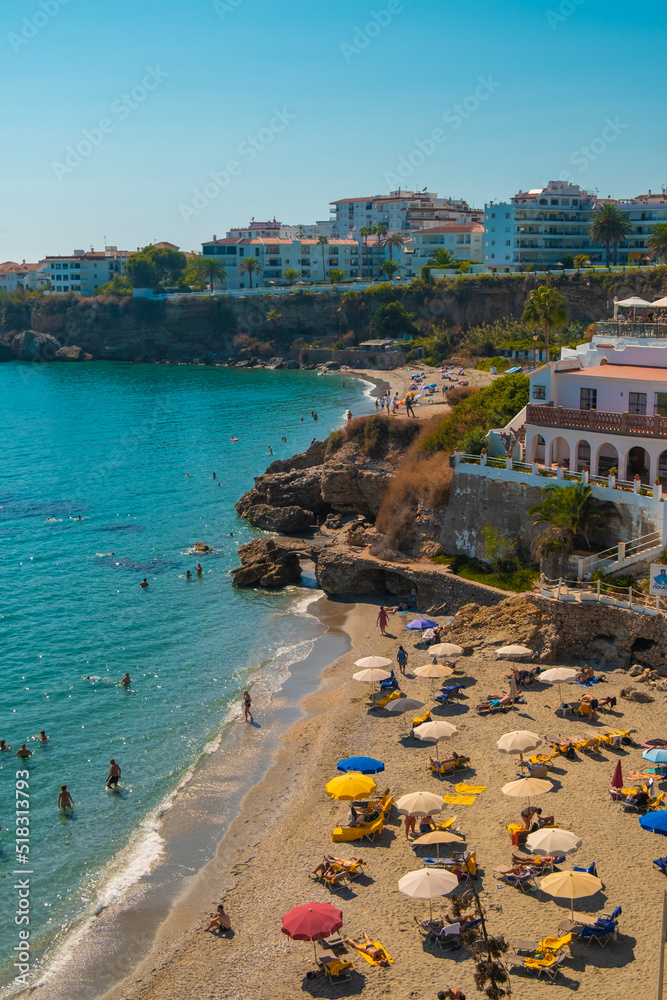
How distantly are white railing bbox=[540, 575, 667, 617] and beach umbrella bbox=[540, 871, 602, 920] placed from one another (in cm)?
1264

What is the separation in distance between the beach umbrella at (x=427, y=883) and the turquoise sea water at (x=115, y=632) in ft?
27.1

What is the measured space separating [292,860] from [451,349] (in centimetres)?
10883

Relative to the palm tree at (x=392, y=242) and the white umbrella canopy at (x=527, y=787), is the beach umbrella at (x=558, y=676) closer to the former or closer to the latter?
the white umbrella canopy at (x=527, y=787)

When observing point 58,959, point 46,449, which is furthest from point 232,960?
point 46,449

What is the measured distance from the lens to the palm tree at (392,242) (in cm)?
16200

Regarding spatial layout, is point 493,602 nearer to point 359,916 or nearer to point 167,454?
point 359,916

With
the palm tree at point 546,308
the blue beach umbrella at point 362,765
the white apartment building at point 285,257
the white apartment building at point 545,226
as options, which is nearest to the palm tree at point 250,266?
the white apartment building at point 285,257

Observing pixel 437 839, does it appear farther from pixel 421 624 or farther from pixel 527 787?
pixel 421 624

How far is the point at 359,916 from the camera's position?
20.9m

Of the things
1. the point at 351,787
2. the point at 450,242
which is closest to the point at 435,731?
the point at 351,787

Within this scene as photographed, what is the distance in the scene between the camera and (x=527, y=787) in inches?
934

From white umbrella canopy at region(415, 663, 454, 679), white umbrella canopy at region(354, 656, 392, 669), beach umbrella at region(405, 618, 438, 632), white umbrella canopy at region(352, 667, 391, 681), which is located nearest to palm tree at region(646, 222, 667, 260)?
beach umbrella at region(405, 618, 438, 632)

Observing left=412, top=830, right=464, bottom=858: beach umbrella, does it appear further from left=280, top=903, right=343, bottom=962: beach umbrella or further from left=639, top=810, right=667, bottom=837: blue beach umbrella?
left=639, top=810, right=667, bottom=837: blue beach umbrella

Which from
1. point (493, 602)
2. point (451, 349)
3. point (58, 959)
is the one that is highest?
point (451, 349)
